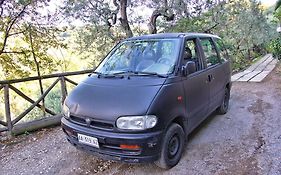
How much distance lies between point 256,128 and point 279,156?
1107 mm

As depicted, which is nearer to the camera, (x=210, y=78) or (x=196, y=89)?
(x=196, y=89)

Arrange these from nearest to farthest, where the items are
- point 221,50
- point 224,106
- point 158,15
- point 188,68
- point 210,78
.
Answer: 1. point 188,68
2. point 210,78
3. point 221,50
4. point 224,106
5. point 158,15

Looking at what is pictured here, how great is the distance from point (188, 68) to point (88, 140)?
165cm

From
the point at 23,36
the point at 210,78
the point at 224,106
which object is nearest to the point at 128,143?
the point at 210,78

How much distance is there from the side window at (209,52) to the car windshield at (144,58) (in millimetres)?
880

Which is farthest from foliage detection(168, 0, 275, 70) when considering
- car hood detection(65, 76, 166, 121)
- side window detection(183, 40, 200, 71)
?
car hood detection(65, 76, 166, 121)

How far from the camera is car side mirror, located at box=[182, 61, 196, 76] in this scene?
11.3ft

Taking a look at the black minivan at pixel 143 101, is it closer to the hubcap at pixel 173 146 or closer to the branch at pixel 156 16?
the hubcap at pixel 173 146

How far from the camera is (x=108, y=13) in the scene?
1059cm

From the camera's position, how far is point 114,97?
3.01 m

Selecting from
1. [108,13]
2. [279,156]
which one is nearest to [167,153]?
[279,156]

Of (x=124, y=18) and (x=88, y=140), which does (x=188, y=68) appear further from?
(x=124, y=18)

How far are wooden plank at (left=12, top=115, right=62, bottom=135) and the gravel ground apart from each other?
129mm

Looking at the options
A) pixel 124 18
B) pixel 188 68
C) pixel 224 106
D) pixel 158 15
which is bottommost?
pixel 224 106
